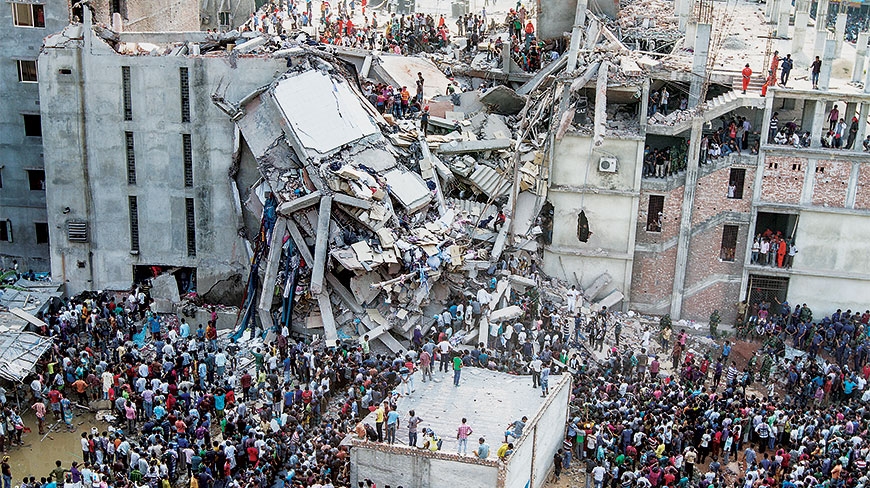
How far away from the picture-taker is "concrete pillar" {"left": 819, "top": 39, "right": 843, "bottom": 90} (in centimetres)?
4075

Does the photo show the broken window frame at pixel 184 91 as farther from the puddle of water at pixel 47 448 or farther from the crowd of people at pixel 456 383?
the puddle of water at pixel 47 448

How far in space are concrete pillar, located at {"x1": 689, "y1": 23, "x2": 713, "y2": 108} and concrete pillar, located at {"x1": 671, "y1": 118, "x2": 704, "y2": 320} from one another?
113 cm

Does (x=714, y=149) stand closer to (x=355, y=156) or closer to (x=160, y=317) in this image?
(x=355, y=156)

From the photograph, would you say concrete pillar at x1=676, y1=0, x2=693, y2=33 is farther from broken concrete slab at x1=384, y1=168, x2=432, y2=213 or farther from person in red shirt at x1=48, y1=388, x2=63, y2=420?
person in red shirt at x1=48, y1=388, x2=63, y2=420

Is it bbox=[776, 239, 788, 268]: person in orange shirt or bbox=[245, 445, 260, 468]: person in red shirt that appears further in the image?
bbox=[776, 239, 788, 268]: person in orange shirt

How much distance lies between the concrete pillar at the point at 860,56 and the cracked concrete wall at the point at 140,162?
63.3ft

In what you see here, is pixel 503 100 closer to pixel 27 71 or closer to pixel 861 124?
pixel 861 124

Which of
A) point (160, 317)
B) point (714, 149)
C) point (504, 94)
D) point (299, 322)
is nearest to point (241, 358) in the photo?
point (299, 322)

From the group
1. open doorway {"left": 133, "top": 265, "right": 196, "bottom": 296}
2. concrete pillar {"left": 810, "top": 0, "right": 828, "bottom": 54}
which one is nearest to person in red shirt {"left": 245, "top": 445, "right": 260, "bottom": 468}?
open doorway {"left": 133, "top": 265, "right": 196, "bottom": 296}

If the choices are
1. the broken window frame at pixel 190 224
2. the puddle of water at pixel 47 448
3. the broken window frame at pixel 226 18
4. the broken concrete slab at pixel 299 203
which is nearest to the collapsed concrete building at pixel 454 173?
the broken window frame at pixel 190 224

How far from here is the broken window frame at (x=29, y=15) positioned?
44.8 meters

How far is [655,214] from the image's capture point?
4319 cm

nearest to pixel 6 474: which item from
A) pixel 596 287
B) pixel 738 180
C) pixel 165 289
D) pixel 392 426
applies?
pixel 392 426

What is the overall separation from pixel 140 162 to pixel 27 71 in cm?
672
